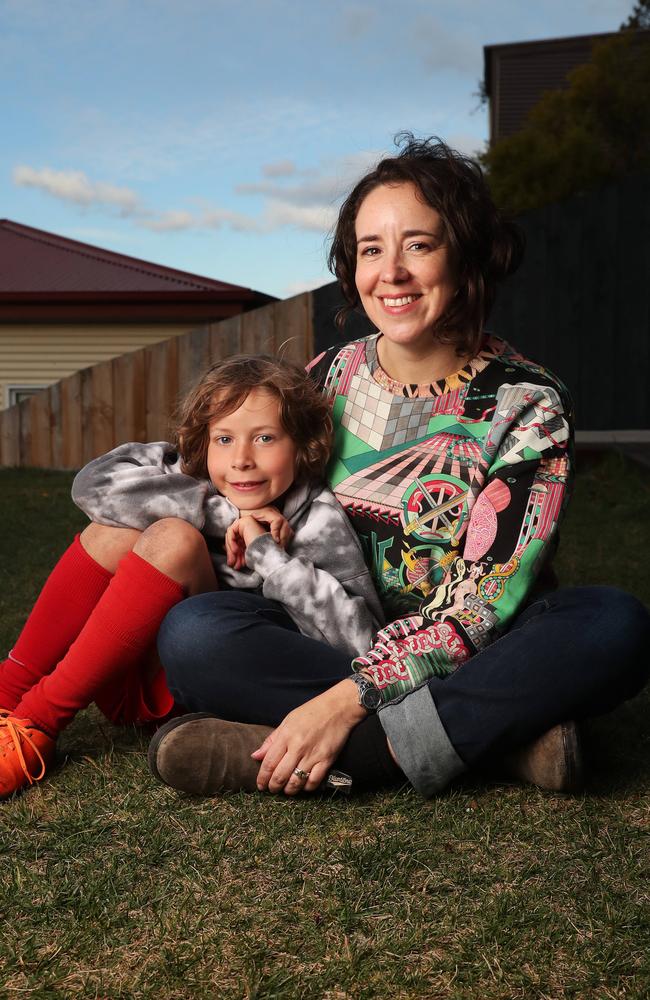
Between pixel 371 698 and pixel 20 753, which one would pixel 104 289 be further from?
pixel 371 698

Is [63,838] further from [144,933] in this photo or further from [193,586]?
[193,586]

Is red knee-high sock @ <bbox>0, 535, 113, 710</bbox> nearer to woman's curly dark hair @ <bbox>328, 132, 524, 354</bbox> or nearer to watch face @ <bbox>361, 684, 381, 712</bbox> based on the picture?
watch face @ <bbox>361, 684, 381, 712</bbox>

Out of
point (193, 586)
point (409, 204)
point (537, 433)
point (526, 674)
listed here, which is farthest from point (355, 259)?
point (526, 674)

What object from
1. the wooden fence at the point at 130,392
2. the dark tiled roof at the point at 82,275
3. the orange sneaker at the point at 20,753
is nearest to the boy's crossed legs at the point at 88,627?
the orange sneaker at the point at 20,753

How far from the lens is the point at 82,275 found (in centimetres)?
1466

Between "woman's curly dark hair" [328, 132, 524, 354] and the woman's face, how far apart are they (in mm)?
25

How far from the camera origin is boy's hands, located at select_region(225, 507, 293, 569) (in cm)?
205

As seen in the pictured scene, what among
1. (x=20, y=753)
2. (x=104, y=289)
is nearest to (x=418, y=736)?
(x=20, y=753)

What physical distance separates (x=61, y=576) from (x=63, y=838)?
57cm

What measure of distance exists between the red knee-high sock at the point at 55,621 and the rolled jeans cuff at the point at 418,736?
2.24 feet

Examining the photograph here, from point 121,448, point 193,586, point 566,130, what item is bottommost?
point 193,586

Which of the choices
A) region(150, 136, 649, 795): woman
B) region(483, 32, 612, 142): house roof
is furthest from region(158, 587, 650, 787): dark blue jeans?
region(483, 32, 612, 142): house roof

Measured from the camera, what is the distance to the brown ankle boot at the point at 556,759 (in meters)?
1.79

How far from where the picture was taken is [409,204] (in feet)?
6.93
